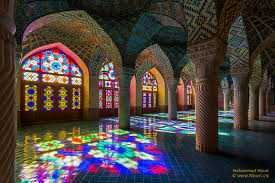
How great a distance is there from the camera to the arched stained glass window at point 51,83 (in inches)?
400

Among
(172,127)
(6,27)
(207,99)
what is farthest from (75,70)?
(6,27)

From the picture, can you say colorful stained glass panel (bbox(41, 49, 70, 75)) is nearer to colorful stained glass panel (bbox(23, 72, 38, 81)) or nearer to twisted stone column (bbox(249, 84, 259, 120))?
colorful stained glass panel (bbox(23, 72, 38, 81))

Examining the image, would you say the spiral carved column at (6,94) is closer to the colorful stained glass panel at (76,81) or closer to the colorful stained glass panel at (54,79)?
the colorful stained glass panel at (54,79)

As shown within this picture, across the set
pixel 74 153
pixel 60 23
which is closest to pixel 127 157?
pixel 74 153

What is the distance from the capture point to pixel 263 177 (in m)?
3.08

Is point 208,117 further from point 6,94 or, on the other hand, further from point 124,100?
point 124,100

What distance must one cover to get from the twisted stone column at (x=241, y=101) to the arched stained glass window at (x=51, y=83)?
1022 cm

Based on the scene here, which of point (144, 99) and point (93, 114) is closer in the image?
point (93, 114)

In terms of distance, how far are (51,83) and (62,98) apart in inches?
49.6

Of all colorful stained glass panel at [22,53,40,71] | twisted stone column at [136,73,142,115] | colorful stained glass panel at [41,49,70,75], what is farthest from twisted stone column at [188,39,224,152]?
twisted stone column at [136,73,142,115]

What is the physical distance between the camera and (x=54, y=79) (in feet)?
36.7

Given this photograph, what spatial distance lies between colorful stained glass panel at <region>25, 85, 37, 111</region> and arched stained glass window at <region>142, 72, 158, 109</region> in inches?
396

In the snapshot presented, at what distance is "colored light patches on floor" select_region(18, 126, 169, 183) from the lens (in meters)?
3.25

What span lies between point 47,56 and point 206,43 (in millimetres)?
10234
